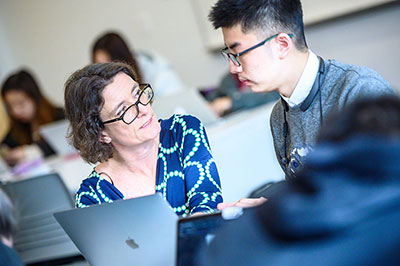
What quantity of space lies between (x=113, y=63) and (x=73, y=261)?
1302 mm

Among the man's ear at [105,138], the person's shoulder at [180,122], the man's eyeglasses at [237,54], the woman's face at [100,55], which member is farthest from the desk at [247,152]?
the woman's face at [100,55]

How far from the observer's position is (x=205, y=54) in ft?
13.0

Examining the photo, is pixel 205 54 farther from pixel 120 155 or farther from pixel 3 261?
pixel 3 261

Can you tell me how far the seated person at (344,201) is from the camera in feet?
1.86

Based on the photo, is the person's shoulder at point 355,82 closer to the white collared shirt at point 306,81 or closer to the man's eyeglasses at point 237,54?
the white collared shirt at point 306,81

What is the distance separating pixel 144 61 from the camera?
3168 millimetres

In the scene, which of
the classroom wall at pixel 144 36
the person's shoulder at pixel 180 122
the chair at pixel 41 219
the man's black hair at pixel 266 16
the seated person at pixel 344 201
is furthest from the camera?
the classroom wall at pixel 144 36

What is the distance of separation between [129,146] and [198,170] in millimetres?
216

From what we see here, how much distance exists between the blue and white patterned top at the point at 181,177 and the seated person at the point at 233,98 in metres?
0.95

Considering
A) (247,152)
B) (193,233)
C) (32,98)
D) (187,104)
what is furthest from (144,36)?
(193,233)

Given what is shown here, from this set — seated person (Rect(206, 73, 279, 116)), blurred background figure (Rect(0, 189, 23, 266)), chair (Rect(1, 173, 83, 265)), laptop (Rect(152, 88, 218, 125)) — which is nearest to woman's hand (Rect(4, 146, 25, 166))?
chair (Rect(1, 173, 83, 265))

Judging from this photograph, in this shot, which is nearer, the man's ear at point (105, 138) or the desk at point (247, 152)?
the man's ear at point (105, 138)

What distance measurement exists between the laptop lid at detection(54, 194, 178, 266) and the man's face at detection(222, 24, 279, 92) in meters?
0.45

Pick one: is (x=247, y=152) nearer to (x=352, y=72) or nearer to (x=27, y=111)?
(x=352, y=72)
